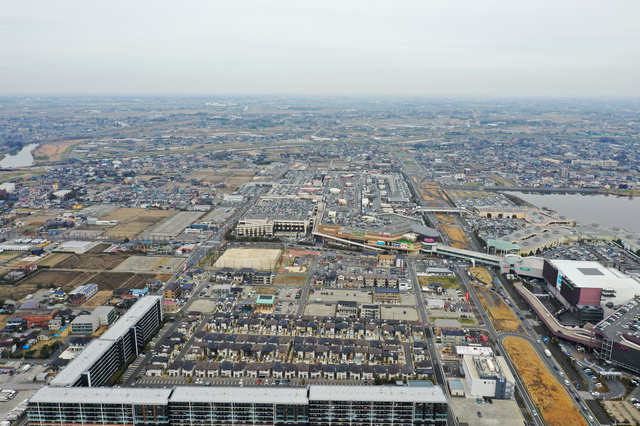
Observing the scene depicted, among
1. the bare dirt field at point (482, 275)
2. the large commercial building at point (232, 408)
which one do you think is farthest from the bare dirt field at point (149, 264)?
the bare dirt field at point (482, 275)

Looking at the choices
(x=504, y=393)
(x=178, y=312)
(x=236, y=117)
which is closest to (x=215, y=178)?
(x=178, y=312)

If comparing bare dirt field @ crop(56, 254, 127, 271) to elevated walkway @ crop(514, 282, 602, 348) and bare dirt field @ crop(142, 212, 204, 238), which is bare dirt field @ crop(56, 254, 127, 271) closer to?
bare dirt field @ crop(142, 212, 204, 238)

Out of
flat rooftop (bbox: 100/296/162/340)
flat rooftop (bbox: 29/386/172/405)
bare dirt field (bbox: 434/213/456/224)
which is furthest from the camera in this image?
bare dirt field (bbox: 434/213/456/224)

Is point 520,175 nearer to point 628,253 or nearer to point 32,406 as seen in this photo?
point 628,253

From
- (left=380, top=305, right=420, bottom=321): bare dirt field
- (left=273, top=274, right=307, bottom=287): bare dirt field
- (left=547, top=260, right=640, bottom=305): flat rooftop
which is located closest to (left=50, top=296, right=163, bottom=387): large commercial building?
(left=273, top=274, right=307, bottom=287): bare dirt field

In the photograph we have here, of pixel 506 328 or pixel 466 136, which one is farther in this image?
pixel 466 136

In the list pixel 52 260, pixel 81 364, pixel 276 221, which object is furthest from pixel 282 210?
pixel 81 364

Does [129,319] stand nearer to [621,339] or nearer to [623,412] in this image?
[623,412]
